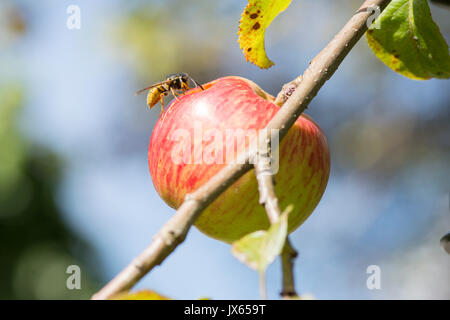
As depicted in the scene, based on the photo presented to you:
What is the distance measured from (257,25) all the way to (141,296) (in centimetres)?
40

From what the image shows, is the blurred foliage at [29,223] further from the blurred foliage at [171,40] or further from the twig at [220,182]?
the twig at [220,182]

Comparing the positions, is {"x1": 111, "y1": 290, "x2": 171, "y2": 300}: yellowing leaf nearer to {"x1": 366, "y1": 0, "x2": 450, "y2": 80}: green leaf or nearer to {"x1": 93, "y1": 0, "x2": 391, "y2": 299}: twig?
{"x1": 93, "y1": 0, "x2": 391, "y2": 299}: twig

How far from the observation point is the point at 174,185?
0.67 meters

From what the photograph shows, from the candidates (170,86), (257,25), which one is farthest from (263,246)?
(170,86)

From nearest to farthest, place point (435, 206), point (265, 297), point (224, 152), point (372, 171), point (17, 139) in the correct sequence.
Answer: point (265, 297)
point (224, 152)
point (435, 206)
point (372, 171)
point (17, 139)

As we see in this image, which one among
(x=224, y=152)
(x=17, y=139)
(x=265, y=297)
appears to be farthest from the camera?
(x=17, y=139)

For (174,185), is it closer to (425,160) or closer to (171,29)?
(171,29)

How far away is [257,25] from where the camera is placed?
2.27 ft

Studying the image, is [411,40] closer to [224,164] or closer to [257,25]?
[257,25]

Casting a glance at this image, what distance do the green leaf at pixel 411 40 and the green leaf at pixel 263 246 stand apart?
44cm

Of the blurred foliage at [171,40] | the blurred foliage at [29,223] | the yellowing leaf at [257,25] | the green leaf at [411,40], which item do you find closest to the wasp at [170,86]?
the yellowing leaf at [257,25]

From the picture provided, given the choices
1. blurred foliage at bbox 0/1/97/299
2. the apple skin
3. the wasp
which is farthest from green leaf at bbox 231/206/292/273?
blurred foliage at bbox 0/1/97/299

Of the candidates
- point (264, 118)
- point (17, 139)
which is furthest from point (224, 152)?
point (17, 139)
